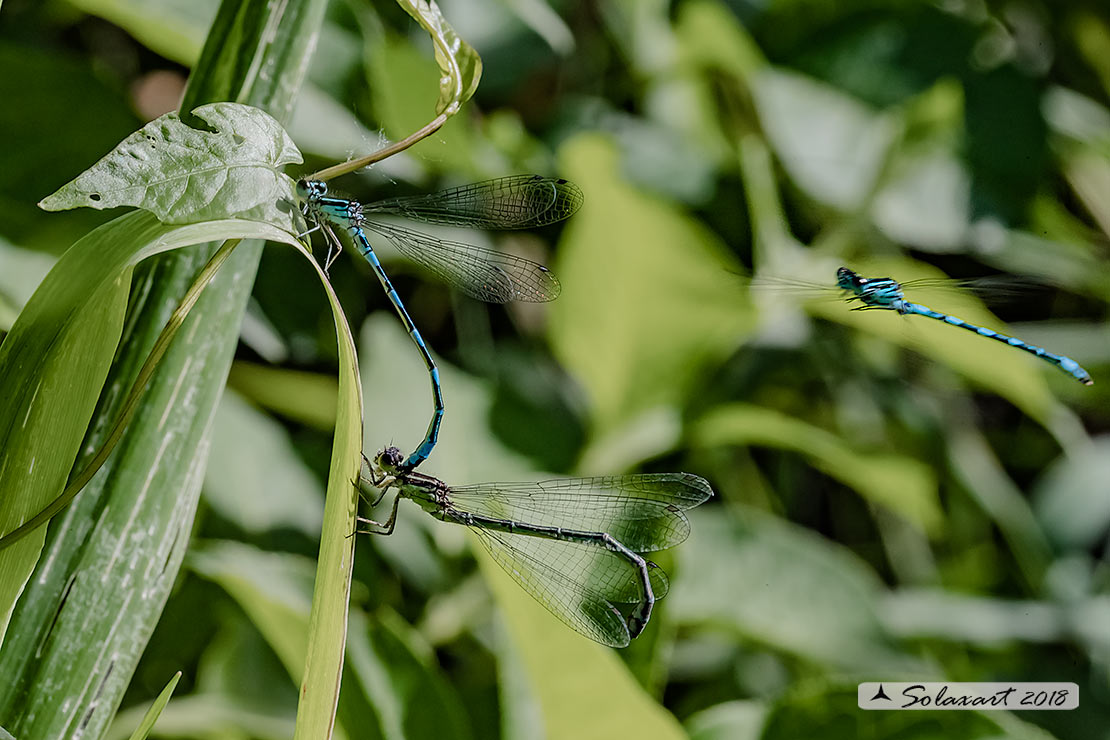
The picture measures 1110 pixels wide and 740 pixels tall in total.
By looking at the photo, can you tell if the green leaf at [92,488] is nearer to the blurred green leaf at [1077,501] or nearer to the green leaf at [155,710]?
the green leaf at [155,710]

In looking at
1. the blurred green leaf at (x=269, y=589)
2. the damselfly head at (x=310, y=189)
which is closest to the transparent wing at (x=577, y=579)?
the blurred green leaf at (x=269, y=589)

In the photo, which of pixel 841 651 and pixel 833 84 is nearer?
pixel 841 651

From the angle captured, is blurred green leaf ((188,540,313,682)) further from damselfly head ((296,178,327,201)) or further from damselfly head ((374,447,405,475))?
damselfly head ((296,178,327,201))

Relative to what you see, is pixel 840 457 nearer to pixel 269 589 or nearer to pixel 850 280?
pixel 850 280

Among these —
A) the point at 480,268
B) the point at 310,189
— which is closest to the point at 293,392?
the point at 480,268

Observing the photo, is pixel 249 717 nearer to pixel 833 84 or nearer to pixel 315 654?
pixel 315 654

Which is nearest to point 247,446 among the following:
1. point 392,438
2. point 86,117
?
point 392,438
